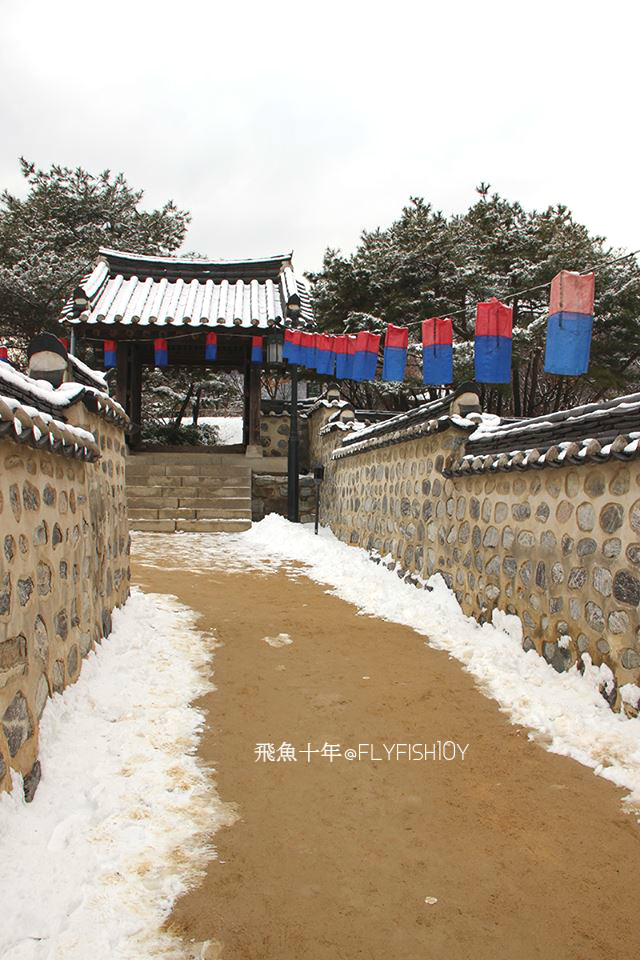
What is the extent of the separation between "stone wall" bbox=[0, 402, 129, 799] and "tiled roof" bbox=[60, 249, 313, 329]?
29.9ft

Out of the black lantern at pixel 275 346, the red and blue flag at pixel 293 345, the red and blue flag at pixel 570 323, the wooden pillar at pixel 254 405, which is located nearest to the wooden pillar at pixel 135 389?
the wooden pillar at pixel 254 405

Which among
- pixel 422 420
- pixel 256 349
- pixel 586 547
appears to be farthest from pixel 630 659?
pixel 256 349

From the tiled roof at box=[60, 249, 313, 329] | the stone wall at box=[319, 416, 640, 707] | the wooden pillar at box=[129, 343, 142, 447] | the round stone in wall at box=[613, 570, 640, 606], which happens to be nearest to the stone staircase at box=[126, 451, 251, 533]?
the wooden pillar at box=[129, 343, 142, 447]

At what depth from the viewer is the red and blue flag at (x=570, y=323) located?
5953 mm

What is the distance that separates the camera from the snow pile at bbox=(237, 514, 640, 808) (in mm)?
3211

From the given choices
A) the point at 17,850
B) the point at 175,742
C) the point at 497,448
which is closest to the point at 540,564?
the point at 497,448

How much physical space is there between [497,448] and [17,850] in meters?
4.40

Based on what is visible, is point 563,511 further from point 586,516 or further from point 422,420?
point 422,420

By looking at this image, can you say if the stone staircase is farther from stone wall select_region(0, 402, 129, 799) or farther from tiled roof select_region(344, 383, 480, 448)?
stone wall select_region(0, 402, 129, 799)

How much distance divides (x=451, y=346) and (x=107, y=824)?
Result: 7.06m

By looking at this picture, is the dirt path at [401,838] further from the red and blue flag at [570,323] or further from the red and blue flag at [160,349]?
the red and blue flag at [160,349]

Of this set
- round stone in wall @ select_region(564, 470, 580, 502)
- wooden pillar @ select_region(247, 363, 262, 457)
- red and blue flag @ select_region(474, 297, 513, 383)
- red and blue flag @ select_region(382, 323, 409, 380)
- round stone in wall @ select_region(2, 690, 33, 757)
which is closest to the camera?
round stone in wall @ select_region(2, 690, 33, 757)

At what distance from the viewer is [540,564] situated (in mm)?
4461

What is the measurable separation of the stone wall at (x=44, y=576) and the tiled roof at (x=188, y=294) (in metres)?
9.10
